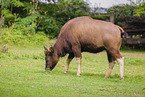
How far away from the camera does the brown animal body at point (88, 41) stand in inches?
337

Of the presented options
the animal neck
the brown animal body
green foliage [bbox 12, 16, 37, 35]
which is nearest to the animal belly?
the brown animal body

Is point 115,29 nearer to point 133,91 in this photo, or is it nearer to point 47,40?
point 133,91

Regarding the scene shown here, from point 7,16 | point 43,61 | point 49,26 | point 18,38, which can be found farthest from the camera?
point 49,26

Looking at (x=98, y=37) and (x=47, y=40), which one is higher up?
(x=98, y=37)

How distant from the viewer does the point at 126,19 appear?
19844mm

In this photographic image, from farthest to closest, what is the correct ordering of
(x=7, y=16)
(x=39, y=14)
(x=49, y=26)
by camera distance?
(x=49, y=26) → (x=39, y=14) → (x=7, y=16)

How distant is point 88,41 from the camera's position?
8859 mm

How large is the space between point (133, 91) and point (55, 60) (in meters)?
3.84

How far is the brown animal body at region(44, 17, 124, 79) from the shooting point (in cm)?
856

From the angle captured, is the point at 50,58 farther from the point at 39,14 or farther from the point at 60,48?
the point at 39,14

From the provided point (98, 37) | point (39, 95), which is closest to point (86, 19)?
point (98, 37)

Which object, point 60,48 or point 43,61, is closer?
point 60,48

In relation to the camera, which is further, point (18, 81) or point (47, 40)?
point (47, 40)

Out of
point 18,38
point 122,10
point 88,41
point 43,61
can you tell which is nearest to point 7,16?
point 18,38
